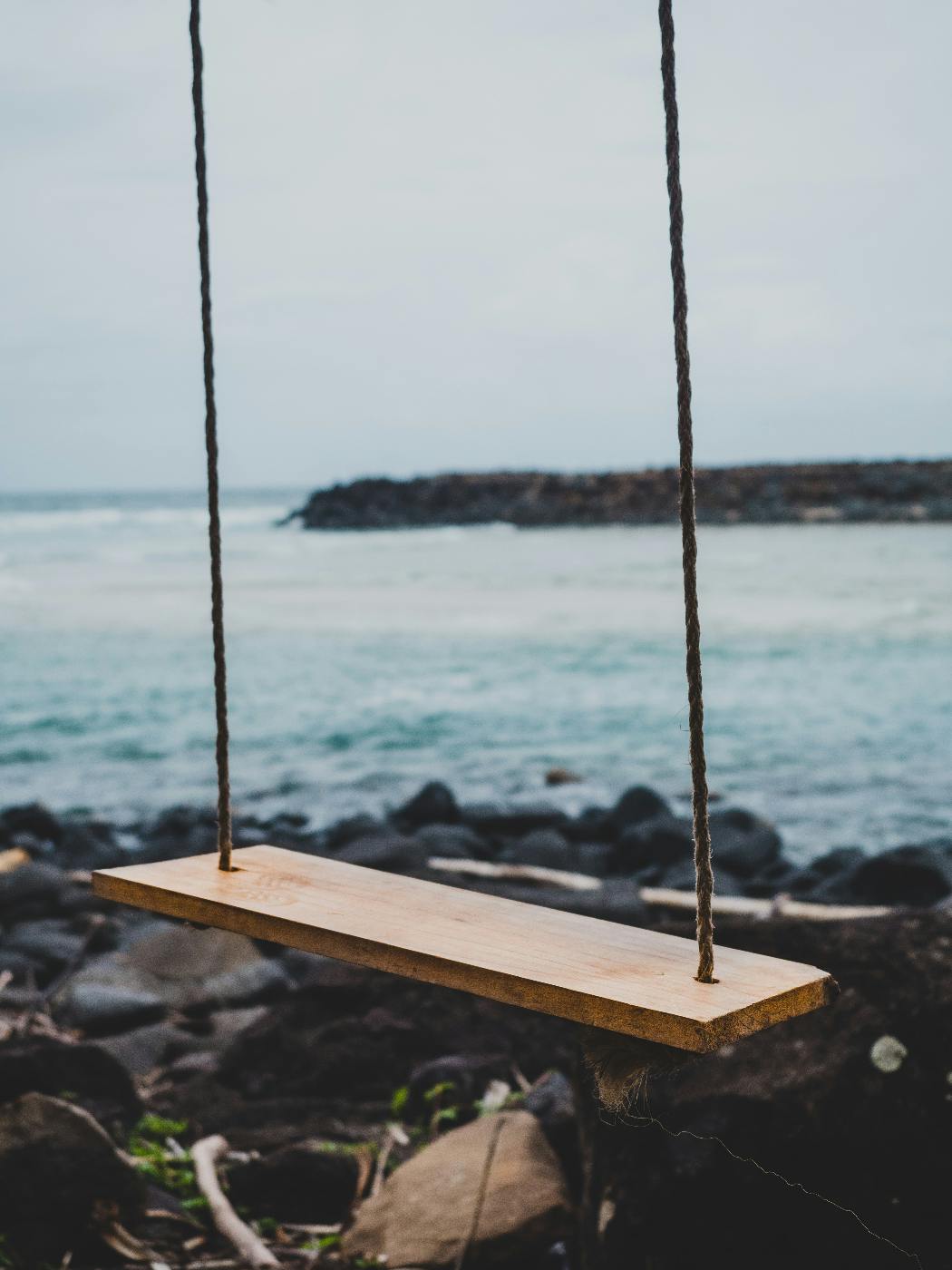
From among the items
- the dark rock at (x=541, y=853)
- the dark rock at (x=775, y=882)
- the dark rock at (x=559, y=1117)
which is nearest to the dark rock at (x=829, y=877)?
the dark rock at (x=775, y=882)

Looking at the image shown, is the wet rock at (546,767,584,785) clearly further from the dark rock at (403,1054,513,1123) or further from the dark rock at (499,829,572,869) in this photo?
the dark rock at (403,1054,513,1123)

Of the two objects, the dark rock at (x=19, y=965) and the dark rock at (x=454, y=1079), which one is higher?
the dark rock at (x=454, y=1079)

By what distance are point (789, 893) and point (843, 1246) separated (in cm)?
491

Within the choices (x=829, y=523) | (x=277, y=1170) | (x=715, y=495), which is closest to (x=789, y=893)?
(x=277, y=1170)

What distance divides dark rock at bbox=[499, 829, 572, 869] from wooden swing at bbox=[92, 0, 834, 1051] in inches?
224

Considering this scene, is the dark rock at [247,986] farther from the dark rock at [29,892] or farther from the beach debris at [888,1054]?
the beach debris at [888,1054]

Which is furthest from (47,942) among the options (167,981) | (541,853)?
(541,853)

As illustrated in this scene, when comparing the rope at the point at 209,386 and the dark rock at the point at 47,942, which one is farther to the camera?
the dark rock at the point at 47,942

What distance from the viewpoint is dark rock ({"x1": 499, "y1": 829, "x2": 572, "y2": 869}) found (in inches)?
318

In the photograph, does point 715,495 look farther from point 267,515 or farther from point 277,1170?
point 277,1170

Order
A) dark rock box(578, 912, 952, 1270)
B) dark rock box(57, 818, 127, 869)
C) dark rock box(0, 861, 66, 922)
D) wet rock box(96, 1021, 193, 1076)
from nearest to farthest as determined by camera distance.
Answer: dark rock box(578, 912, 952, 1270) < wet rock box(96, 1021, 193, 1076) < dark rock box(0, 861, 66, 922) < dark rock box(57, 818, 127, 869)

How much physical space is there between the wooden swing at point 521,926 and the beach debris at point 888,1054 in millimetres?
926

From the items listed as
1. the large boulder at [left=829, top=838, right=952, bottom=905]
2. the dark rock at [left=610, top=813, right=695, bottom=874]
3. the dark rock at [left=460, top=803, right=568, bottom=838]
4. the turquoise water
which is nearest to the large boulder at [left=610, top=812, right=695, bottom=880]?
the dark rock at [left=610, top=813, right=695, bottom=874]

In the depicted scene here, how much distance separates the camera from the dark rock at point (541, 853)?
26.5 feet
